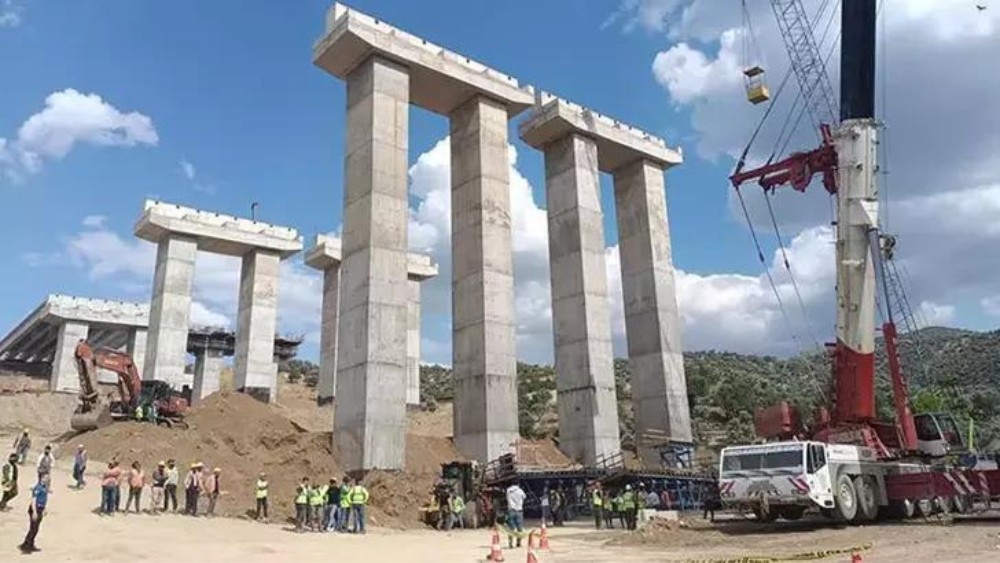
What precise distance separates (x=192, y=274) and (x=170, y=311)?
252 cm

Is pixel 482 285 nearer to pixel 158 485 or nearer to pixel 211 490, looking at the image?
pixel 211 490

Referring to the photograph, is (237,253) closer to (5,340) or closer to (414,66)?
(414,66)

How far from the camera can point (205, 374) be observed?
63625 mm

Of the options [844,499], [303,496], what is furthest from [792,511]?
[303,496]

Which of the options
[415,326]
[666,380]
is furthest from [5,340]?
[666,380]

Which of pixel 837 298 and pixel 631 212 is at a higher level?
pixel 631 212

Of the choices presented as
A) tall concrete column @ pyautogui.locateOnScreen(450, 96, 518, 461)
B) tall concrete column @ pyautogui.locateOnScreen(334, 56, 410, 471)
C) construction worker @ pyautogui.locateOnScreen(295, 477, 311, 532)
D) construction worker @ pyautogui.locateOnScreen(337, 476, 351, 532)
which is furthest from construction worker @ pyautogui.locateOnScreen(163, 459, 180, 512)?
tall concrete column @ pyautogui.locateOnScreen(450, 96, 518, 461)

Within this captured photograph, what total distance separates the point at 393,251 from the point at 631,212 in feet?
58.7

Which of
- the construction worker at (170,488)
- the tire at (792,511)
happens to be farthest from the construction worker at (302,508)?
the tire at (792,511)

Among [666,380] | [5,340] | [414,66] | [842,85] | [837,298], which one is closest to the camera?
[837,298]

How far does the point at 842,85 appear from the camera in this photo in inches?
1056

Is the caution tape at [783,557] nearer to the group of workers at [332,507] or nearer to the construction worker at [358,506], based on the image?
the construction worker at [358,506]

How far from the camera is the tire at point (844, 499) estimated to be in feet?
65.1

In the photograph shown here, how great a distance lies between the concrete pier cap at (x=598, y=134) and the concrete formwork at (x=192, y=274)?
19.2 metres
